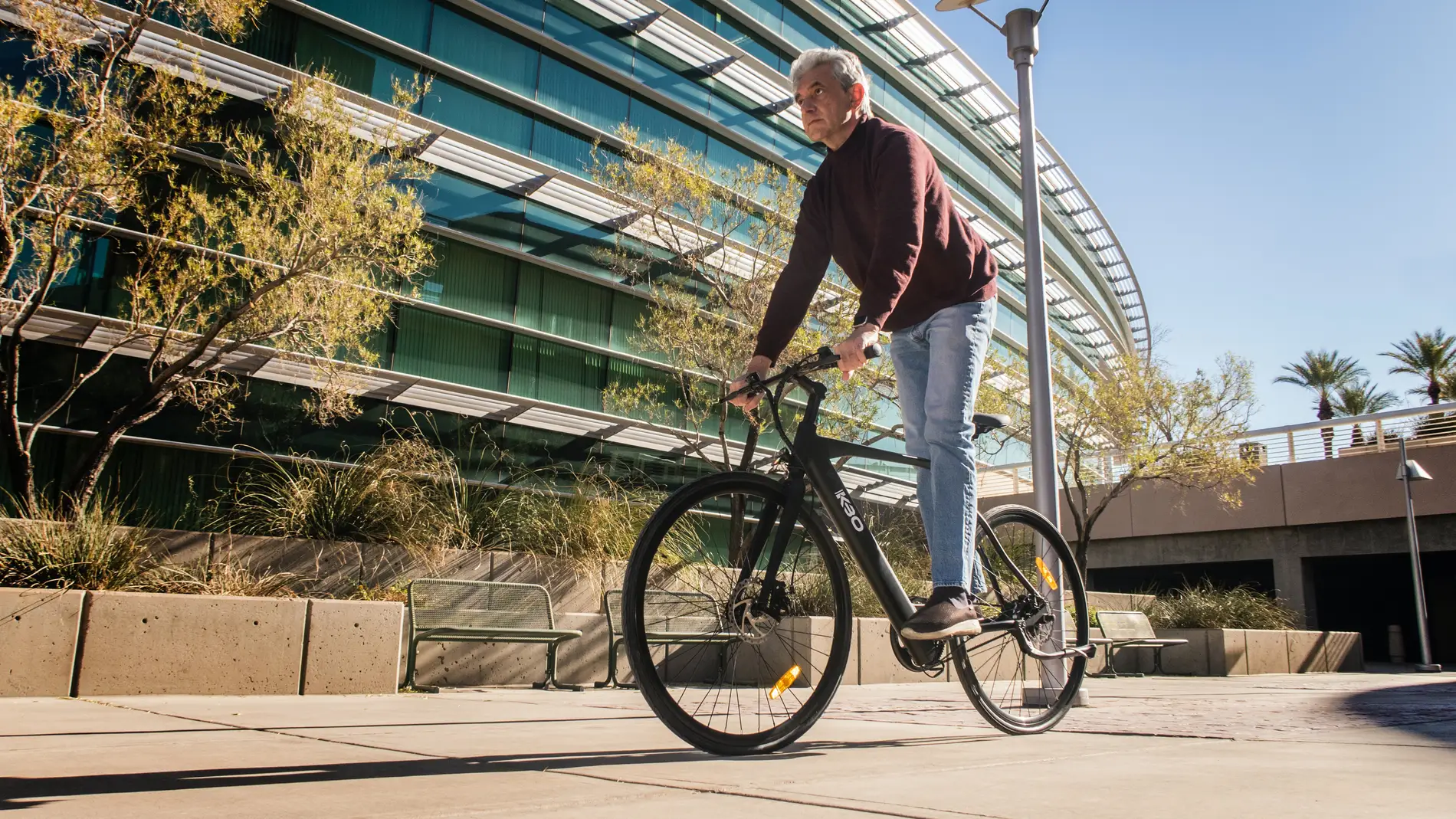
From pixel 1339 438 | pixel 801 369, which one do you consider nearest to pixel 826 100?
pixel 801 369

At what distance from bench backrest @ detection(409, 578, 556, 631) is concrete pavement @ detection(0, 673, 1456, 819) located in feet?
7.39

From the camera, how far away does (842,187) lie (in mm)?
3398

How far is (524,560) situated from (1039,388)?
4838 millimetres

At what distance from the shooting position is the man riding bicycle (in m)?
3.14

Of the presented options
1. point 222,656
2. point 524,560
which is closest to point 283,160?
point 524,560

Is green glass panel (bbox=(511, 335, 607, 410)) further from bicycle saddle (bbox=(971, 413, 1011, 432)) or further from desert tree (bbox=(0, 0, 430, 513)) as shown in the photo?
bicycle saddle (bbox=(971, 413, 1011, 432))

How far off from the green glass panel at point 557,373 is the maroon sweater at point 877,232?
42.1ft

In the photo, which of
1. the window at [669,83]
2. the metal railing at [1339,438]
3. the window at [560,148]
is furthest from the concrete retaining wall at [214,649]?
the metal railing at [1339,438]

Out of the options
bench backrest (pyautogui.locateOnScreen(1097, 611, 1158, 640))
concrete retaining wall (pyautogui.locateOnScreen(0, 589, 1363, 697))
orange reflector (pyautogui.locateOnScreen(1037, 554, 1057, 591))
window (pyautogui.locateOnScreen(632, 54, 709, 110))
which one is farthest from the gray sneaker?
window (pyautogui.locateOnScreen(632, 54, 709, 110))

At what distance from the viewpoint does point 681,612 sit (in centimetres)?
370

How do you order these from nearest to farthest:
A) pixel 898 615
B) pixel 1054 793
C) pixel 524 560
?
pixel 1054 793 → pixel 898 615 → pixel 524 560

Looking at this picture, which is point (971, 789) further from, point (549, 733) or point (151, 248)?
point (151, 248)

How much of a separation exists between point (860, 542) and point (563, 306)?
14.3 m

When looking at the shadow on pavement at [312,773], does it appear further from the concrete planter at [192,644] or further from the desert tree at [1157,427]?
the desert tree at [1157,427]
